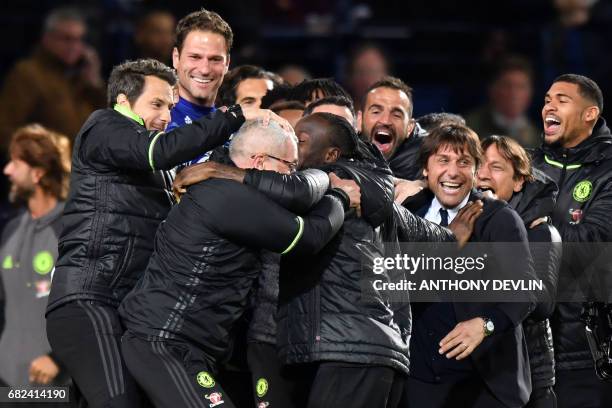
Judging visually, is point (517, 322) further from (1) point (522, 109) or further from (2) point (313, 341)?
(1) point (522, 109)

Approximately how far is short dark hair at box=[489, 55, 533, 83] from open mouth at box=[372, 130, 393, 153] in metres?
3.53

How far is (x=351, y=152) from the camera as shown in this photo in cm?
503

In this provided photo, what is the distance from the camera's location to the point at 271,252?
17.4 ft

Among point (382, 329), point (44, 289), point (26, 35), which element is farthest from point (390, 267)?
point (26, 35)

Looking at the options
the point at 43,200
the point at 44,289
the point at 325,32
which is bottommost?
the point at 44,289

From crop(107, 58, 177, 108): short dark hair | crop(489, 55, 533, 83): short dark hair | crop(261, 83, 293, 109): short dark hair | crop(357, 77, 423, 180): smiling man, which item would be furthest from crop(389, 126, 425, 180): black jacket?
crop(489, 55, 533, 83): short dark hair

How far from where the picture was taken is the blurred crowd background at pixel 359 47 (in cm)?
913

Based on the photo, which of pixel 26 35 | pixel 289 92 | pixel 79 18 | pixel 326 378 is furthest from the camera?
pixel 26 35

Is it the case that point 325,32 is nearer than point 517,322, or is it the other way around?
point 517,322

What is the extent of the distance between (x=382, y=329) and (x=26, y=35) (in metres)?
5.97

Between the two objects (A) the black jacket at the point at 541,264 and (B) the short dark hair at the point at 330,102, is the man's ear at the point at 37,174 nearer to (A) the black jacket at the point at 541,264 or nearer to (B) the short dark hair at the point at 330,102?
(B) the short dark hair at the point at 330,102

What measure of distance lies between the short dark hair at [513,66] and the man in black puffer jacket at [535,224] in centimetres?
373

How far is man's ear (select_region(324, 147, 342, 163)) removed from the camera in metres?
5.01

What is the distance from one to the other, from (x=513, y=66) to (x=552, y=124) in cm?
333
